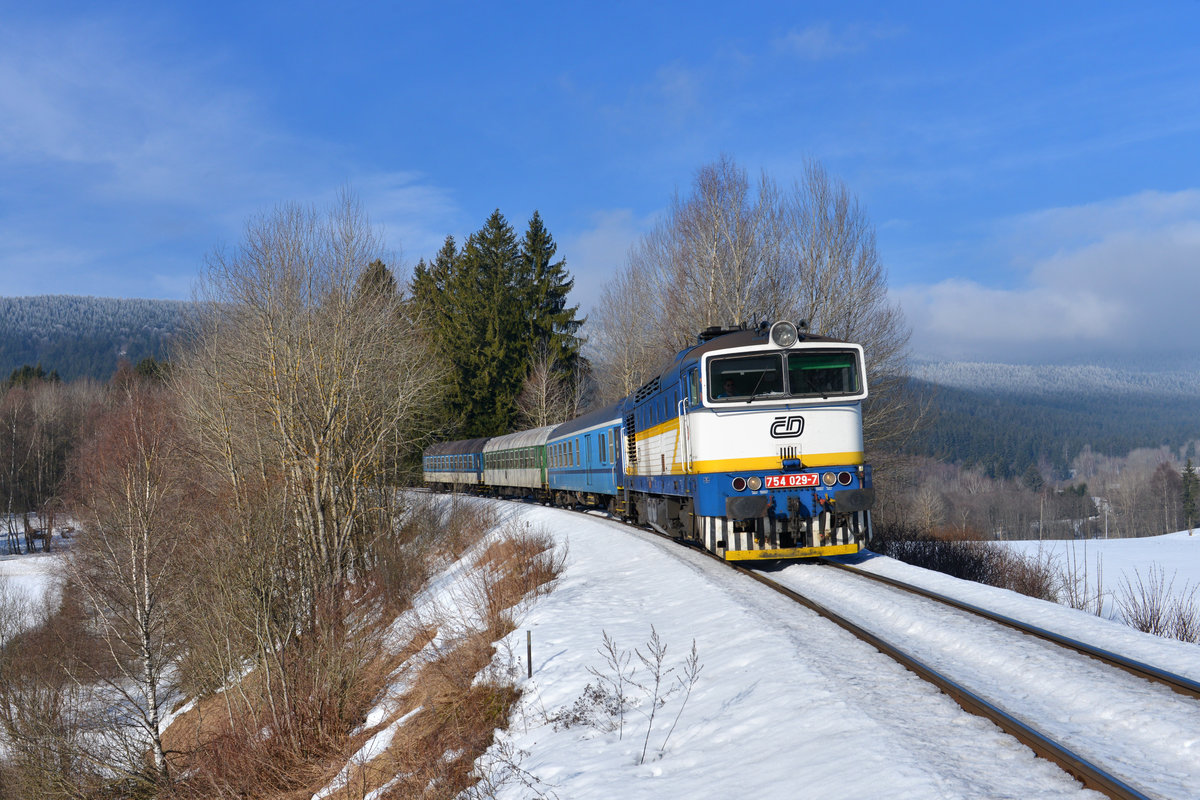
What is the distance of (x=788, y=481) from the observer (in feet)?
39.3

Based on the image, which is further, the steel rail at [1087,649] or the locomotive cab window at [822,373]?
the locomotive cab window at [822,373]

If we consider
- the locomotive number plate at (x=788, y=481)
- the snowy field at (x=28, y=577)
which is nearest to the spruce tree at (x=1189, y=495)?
the locomotive number plate at (x=788, y=481)

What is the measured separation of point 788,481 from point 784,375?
1590 mm

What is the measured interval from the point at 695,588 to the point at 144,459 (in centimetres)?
1617

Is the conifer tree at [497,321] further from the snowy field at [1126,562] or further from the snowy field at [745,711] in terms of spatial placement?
the snowy field at [745,711]

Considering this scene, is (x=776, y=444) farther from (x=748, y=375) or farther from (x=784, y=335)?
(x=784, y=335)

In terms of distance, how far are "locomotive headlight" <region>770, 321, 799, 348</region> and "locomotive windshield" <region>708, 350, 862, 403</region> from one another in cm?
18

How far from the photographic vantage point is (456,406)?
52938 mm

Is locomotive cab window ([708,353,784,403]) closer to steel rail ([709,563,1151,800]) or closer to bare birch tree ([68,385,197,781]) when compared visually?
steel rail ([709,563,1151,800])

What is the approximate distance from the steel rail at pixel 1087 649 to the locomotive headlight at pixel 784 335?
379 centimetres

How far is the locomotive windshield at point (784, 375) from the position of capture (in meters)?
12.2

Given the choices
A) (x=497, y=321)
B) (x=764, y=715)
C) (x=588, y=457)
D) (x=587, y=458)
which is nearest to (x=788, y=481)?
(x=764, y=715)

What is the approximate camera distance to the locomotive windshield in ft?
40.0

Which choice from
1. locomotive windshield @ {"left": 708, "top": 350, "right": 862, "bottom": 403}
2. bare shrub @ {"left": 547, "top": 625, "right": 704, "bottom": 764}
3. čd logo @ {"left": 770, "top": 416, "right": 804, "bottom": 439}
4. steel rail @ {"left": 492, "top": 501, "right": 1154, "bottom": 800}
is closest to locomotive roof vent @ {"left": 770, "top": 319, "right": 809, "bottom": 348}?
locomotive windshield @ {"left": 708, "top": 350, "right": 862, "bottom": 403}
